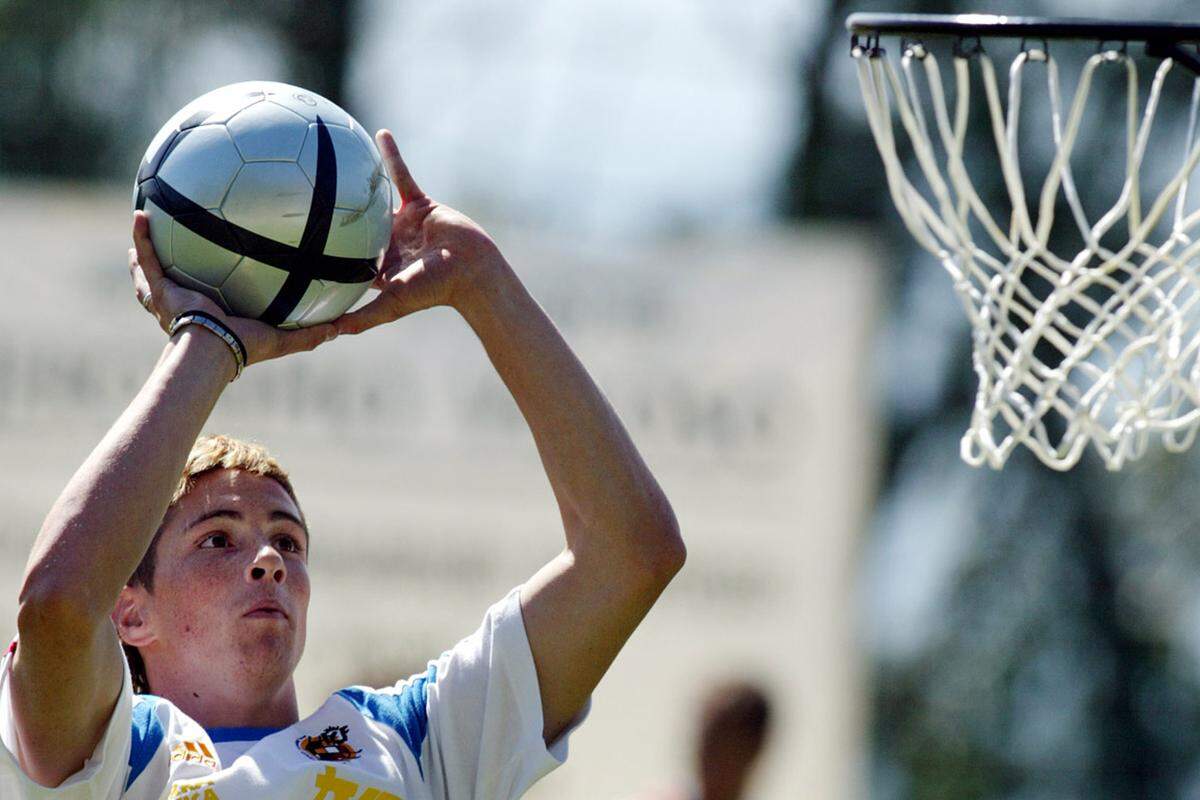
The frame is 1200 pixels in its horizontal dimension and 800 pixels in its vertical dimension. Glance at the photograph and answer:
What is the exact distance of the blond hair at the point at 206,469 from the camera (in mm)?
3701

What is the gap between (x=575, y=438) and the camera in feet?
11.8

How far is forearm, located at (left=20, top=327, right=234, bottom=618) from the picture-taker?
2977mm

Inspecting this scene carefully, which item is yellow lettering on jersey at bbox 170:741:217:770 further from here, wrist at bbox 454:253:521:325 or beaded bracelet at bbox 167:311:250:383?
wrist at bbox 454:253:521:325

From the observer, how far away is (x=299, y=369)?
9.79 m

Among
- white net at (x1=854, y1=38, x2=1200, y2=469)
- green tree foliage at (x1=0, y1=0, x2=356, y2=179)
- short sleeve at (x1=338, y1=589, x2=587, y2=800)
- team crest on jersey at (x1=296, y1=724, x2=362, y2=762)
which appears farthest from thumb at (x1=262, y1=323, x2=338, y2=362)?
green tree foliage at (x1=0, y1=0, x2=356, y2=179)

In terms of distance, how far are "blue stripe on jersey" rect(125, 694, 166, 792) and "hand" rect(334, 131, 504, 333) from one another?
2.47 ft

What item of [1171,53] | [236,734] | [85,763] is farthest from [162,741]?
[1171,53]

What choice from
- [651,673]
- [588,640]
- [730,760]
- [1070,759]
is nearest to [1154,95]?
[730,760]

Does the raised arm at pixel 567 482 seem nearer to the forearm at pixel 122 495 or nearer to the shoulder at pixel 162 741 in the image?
the forearm at pixel 122 495

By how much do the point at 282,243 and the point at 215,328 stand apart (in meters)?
0.28

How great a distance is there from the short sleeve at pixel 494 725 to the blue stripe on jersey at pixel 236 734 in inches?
12.3

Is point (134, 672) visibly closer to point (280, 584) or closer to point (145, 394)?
point (280, 584)

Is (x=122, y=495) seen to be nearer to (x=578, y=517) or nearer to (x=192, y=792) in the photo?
(x=192, y=792)

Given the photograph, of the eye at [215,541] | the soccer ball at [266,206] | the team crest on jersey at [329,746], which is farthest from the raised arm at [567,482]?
the eye at [215,541]
